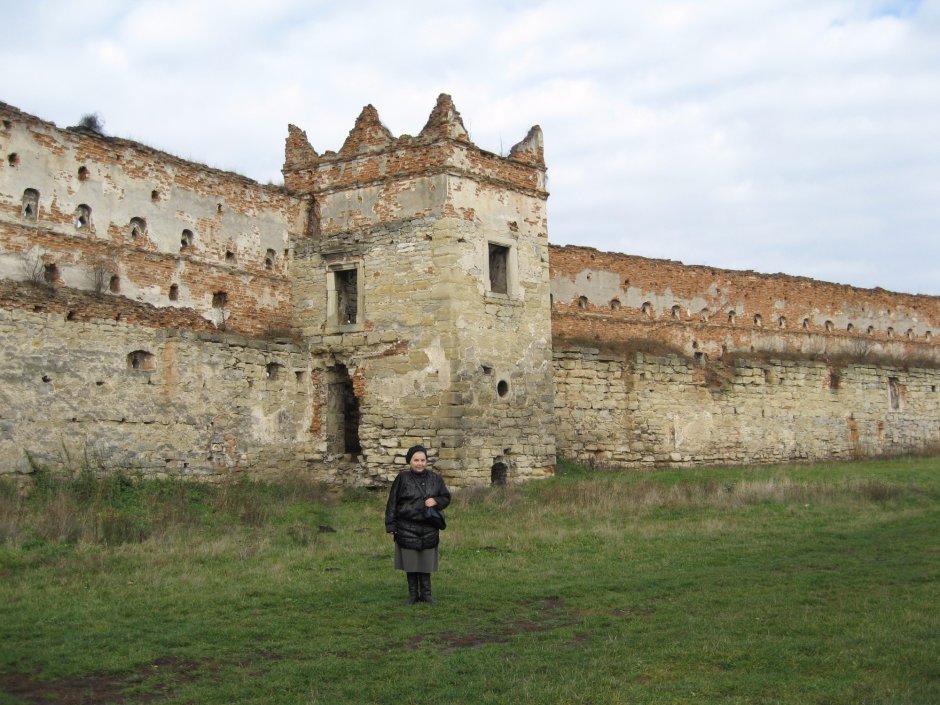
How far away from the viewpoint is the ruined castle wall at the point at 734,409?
1967cm

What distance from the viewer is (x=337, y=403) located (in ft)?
58.1

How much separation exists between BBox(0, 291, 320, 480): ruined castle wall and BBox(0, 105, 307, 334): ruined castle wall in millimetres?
633

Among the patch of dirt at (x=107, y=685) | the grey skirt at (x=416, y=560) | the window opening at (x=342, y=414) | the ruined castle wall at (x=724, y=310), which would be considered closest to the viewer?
the patch of dirt at (x=107, y=685)

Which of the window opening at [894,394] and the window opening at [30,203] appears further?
the window opening at [894,394]

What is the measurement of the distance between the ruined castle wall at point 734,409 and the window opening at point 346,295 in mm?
4031

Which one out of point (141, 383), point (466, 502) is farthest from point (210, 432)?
point (466, 502)

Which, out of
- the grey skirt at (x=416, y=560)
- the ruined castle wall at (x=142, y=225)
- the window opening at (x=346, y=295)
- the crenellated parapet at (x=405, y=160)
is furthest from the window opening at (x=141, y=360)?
the grey skirt at (x=416, y=560)

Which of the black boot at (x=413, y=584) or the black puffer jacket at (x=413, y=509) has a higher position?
the black puffer jacket at (x=413, y=509)

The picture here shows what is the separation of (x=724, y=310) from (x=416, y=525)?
16109 millimetres

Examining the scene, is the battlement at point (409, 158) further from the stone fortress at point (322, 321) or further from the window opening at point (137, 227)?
the window opening at point (137, 227)

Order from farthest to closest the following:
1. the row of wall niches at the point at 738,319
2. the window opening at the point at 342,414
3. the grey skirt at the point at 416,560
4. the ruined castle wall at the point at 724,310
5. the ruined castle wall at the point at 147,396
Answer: the row of wall niches at the point at 738,319, the ruined castle wall at the point at 724,310, the window opening at the point at 342,414, the ruined castle wall at the point at 147,396, the grey skirt at the point at 416,560

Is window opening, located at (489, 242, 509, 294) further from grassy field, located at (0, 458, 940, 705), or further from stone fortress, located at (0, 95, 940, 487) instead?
grassy field, located at (0, 458, 940, 705)

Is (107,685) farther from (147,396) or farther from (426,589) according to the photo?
(147,396)

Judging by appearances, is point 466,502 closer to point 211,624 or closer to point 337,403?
A: point 337,403
